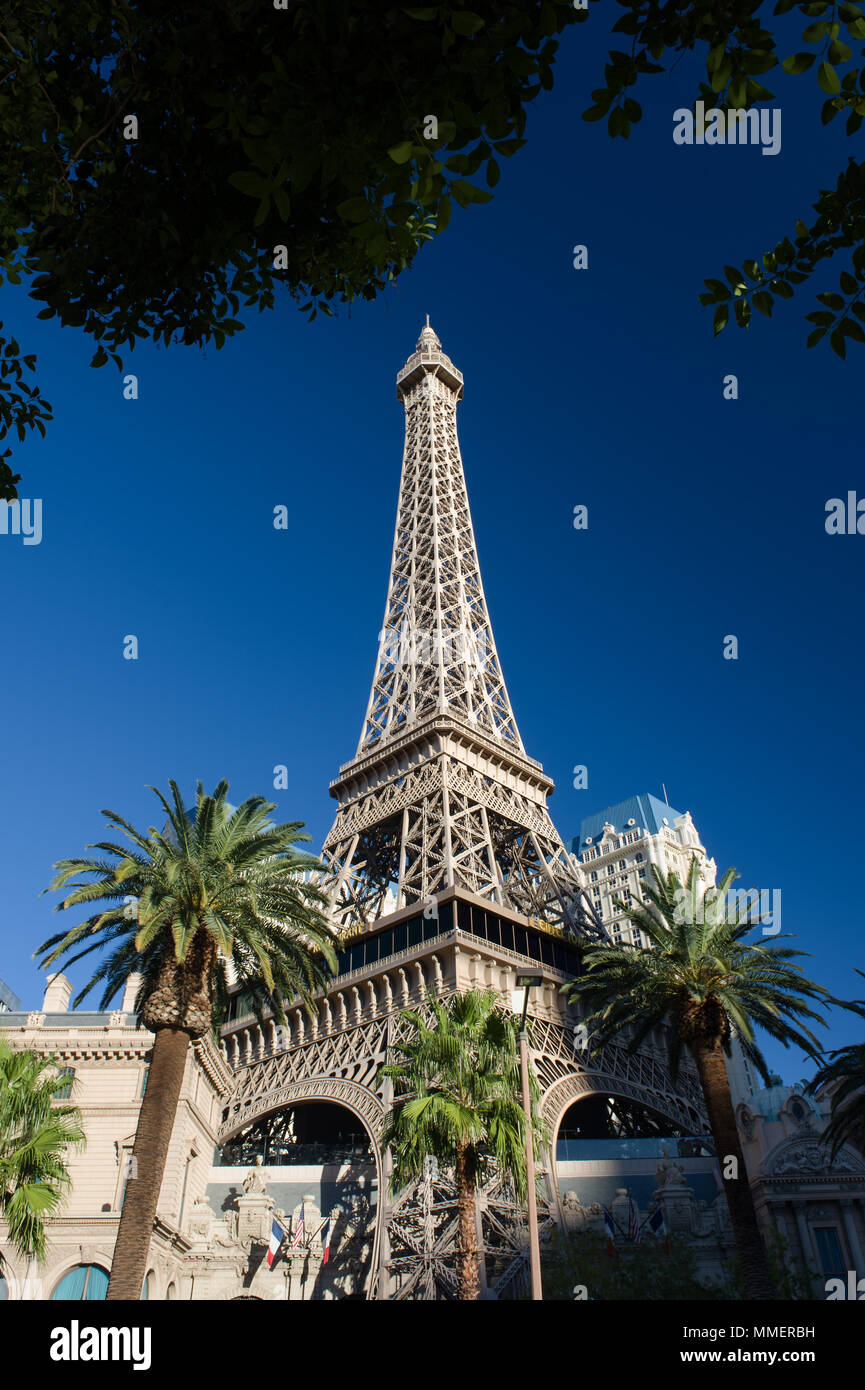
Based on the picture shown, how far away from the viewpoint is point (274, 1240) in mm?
40250

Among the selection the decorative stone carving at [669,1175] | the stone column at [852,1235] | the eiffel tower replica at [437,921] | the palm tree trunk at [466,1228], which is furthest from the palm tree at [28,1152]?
the stone column at [852,1235]

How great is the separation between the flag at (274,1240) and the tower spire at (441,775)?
14.7 metres

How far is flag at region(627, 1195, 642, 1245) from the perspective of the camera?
34688 millimetres

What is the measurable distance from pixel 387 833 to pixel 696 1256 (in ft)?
96.0

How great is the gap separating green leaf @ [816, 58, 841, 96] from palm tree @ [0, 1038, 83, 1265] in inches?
993

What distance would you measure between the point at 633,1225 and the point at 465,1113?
1726cm

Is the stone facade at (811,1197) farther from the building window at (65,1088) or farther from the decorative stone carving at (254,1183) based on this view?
the building window at (65,1088)

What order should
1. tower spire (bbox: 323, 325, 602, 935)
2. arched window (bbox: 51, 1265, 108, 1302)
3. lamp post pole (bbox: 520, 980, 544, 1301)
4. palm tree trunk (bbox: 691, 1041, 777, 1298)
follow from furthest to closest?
tower spire (bbox: 323, 325, 602, 935) → arched window (bbox: 51, 1265, 108, 1302) → palm tree trunk (bbox: 691, 1041, 777, 1298) → lamp post pole (bbox: 520, 980, 544, 1301)

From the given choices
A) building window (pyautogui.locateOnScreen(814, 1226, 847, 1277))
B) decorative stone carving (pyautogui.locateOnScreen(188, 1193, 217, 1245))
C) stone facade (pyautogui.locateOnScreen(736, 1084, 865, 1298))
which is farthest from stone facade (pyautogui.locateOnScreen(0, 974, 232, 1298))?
building window (pyautogui.locateOnScreen(814, 1226, 847, 1277))

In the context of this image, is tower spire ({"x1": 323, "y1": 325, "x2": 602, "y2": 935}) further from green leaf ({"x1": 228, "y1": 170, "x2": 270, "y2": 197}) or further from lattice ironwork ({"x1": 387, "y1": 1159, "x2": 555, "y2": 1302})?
green leaf ({"x1": 228, "y1": 170, "x2": 270, "y2": 197})

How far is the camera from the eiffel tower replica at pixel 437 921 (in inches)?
1411
